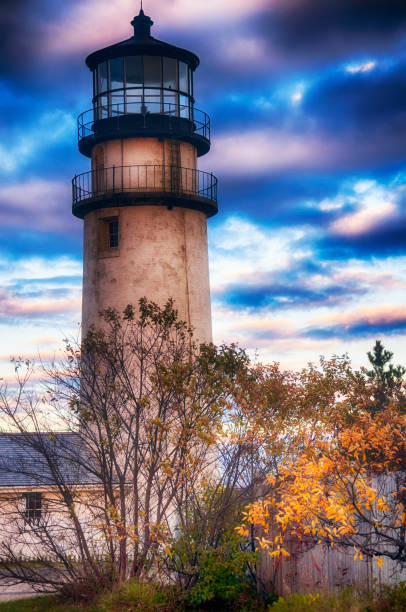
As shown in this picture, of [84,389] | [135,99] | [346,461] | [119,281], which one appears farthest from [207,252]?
[346,461]

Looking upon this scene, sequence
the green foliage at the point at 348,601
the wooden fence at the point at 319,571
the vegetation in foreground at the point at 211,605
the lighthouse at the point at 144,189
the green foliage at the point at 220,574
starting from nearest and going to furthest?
1. the green foliage at the point at 348,601
2. the vegetation in foreground at the point at 211,605
3. the wooden fence at the point at 319,571
4. the green foliage at the point at 220,574
5. the lighthouse at the point at 144,189

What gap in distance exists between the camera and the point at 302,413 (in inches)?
768

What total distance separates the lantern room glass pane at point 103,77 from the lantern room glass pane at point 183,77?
2.71 m

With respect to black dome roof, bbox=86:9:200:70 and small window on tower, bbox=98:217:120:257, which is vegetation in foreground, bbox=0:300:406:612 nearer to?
small window on tower, bbox=98:217:120:257

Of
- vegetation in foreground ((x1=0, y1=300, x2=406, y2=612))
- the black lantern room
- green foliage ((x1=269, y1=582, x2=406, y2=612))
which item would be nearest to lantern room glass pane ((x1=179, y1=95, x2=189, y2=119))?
the black lantern room

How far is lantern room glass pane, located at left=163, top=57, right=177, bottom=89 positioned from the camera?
30.5 m

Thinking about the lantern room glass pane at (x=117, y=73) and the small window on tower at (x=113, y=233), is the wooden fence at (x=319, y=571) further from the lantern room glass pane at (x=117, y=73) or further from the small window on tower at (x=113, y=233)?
the lantern room glass pane at (x=117, y=73)

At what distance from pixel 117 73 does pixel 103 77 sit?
1.99 ft

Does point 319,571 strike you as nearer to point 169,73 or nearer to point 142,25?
point 169,73

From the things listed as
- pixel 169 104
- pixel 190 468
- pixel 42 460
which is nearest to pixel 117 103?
pixel 169 104

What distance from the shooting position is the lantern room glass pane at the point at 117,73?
1195 inches

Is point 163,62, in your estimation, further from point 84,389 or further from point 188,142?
point 84,389

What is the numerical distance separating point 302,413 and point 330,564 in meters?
3.77

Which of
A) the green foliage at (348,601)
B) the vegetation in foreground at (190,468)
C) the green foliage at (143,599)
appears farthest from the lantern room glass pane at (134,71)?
the green foliage at (348,601)
